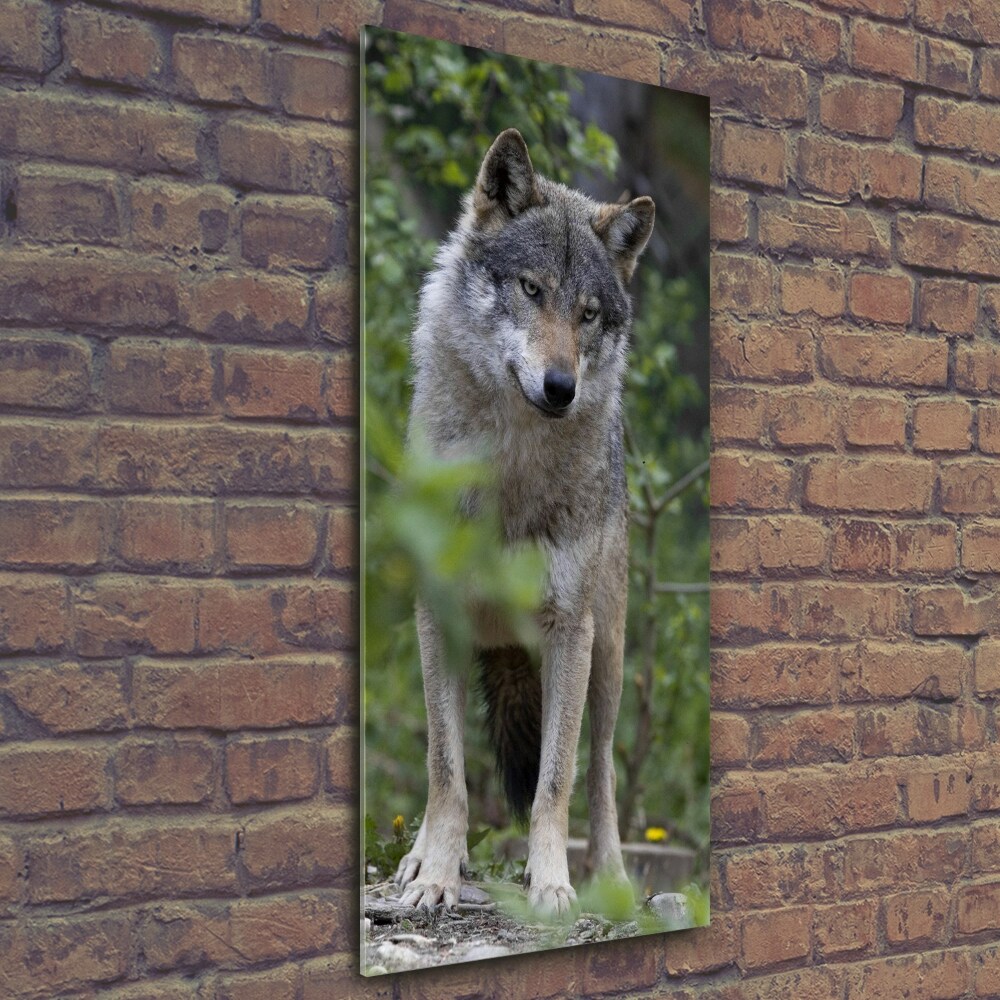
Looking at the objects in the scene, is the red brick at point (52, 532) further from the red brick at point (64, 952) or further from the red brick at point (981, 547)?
the red brick at point (981, 547)

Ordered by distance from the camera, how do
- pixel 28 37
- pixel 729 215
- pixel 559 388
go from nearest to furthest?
pixel 28 37 → pixel 559 388 → pixel 729 215

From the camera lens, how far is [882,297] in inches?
94.1

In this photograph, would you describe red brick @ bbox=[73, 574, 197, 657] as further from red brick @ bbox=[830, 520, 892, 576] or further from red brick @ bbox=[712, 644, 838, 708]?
red brick @ bbox=[830, 520, 892, 576]

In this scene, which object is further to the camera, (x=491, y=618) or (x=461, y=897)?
(x=461, y=897)

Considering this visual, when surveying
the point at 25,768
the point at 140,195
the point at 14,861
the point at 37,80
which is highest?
the point at 37,80

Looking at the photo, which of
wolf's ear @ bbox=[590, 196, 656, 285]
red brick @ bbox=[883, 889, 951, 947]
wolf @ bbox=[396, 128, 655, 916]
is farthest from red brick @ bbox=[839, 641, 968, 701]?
wolf's ear @ bbox=[590, 196, 656, 285]

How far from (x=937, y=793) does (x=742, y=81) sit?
133 cm

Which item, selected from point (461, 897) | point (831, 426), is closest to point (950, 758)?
point (831, 426)

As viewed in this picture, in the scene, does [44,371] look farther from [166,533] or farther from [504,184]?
[504,184]

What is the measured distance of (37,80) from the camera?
5.43 ft

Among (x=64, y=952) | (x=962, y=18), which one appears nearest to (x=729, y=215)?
(x=962, y=18)

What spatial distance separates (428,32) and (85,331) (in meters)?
0.68

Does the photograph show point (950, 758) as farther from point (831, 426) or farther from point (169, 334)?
point (169, 334)

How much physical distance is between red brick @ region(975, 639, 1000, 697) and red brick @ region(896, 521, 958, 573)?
0.18 m
